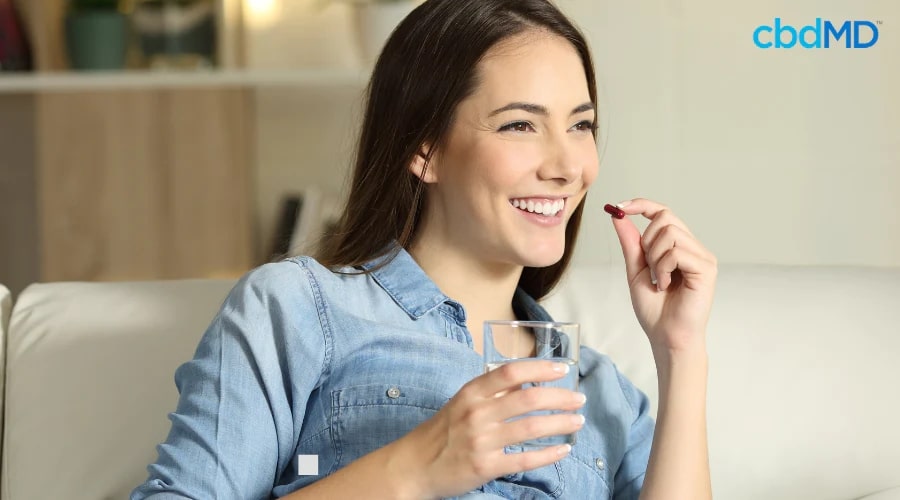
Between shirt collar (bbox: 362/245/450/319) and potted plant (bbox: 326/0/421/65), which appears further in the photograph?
potted plant (bbox: 326/0/421/65)

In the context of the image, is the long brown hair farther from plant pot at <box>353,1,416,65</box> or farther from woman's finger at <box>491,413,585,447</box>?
plant pot at <box>353,1,416,65</box>

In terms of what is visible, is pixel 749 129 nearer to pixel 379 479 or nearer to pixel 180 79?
→ pixel 379 479

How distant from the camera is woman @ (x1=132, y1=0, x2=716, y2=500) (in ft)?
4.16

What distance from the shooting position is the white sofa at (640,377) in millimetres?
1562

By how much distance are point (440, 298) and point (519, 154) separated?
0.21m

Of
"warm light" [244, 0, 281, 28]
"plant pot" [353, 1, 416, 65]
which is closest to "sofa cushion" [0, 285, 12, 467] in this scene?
"plant pot" [353, 1, 416, 65]

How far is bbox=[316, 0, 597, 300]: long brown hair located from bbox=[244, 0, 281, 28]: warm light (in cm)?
205

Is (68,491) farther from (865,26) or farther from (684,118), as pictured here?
(865,26)

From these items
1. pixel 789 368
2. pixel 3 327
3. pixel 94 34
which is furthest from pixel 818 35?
pixel 94 34

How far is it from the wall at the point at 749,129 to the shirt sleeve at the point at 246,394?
83 cm

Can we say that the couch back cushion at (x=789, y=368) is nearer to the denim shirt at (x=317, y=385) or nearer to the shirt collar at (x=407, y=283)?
the denim shirt at (x=317, y=385)

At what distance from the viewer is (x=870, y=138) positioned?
2.16 metres

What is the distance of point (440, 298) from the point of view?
1439 mm

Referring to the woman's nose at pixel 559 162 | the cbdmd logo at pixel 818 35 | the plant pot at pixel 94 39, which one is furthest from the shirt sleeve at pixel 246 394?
the plant pot at pixel 94 39
